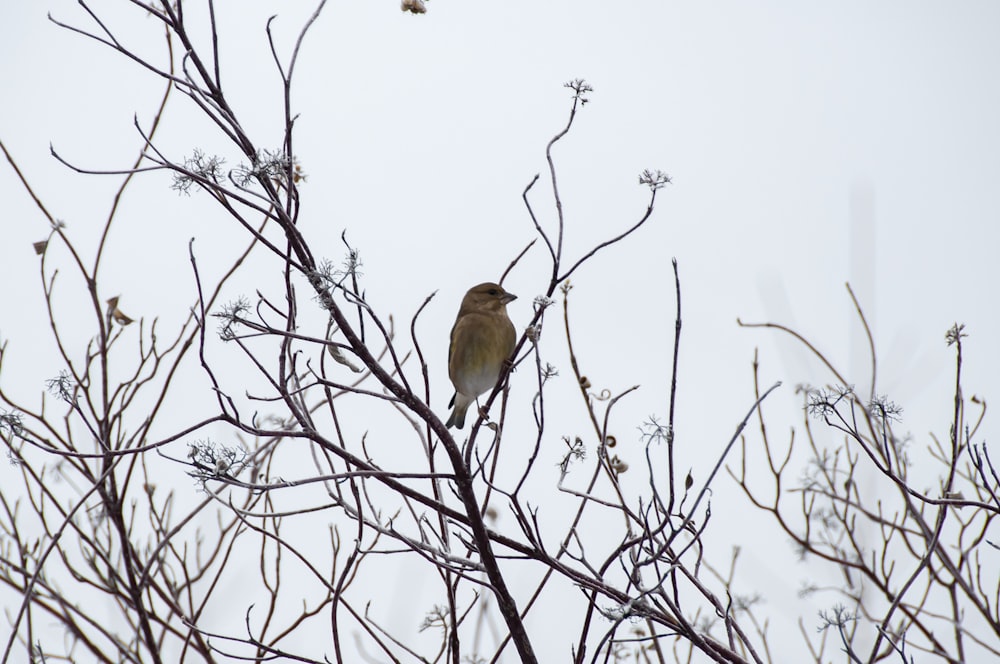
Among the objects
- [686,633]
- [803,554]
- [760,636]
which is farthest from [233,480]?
[803,554]

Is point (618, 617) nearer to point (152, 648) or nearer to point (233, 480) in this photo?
point (233, 480)

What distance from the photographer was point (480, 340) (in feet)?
20.0

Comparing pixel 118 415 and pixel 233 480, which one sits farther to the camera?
pixel 118 415

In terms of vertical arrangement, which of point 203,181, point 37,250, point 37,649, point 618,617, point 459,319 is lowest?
point 618,617

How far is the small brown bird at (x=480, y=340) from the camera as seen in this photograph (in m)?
6.10

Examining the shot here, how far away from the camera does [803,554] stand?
4379 millimetres

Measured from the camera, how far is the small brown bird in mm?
6098

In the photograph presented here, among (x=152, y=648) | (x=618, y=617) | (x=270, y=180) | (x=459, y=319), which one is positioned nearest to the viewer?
(x=618, y=617)

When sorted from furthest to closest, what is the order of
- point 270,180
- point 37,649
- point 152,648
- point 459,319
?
point 459,319 → point 152,648 → point 37,649 → point 270,180

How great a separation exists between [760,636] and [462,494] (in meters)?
1.90

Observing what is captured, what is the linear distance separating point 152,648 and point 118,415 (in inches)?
34.3

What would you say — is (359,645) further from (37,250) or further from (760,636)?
(37,250)

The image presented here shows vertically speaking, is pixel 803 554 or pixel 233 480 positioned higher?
pixel 803 554

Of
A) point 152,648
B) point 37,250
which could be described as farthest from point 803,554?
point 37,250
